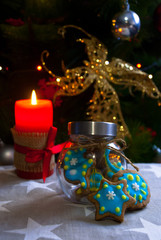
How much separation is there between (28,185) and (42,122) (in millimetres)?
156

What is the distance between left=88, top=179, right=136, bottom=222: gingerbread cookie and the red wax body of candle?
0.25 metres

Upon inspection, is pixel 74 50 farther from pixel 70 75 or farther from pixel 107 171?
pixel 107 171

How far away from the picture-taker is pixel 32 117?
63 centimetres

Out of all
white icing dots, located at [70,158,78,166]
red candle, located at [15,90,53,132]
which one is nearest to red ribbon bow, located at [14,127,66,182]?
red candle, located at [15,90,53,132]

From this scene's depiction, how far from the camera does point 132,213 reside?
18.0 inches

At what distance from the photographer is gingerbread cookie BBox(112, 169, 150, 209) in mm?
462

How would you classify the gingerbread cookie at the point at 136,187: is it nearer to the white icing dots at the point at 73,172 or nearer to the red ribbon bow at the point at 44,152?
A: the white icing dots at the point at 73,172

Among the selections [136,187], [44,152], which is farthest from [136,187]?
[44,152]

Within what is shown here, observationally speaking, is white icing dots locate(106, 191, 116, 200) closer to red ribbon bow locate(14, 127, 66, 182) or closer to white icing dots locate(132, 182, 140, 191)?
white icing dots locate(132, 182, 140, 191)

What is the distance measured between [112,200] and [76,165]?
10cm

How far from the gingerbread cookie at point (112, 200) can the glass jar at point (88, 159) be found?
0.04 metres

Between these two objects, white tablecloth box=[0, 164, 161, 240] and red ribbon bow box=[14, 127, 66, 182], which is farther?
red ribbon bow box=[14, 127, 66, 182]

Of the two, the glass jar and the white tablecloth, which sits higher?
the glass jar

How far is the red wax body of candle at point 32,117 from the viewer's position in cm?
63
